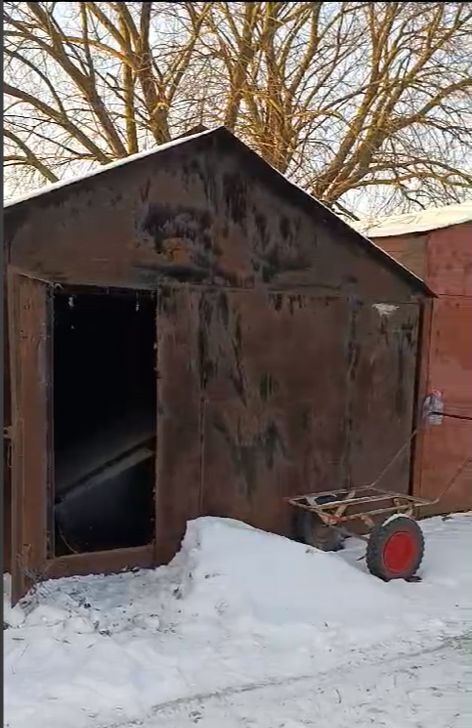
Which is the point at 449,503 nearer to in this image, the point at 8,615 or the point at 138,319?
the point at 138,319

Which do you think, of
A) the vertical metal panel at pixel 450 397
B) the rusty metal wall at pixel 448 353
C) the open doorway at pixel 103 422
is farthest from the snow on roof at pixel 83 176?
the vertical metal panel at pixel 450 397

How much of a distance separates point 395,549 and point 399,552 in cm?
4

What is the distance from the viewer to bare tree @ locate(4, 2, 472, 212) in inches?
274

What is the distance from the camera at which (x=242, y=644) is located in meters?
4.07

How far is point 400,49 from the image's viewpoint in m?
8.02

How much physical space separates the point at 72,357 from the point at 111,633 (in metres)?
3.43

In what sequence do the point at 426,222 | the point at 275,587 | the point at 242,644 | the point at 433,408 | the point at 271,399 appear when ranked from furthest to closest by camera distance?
1. the point at 426,222
2. the point at 433,408
3. the point at 271,399
4. the point at 275,587
5. the point at 242,644

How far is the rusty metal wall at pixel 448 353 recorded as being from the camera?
6895mm

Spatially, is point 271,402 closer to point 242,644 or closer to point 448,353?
point 242,644

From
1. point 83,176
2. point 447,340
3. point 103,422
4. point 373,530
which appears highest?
point 83,176

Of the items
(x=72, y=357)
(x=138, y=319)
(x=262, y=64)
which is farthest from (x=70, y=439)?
(x=262, y=64)

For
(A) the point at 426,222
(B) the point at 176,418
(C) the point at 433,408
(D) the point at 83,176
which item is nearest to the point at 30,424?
(B) the point at 176,418

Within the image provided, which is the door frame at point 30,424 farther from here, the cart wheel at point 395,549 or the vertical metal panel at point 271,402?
the cart wheel at point 395,549

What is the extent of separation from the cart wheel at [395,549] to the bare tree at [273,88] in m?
3.80
